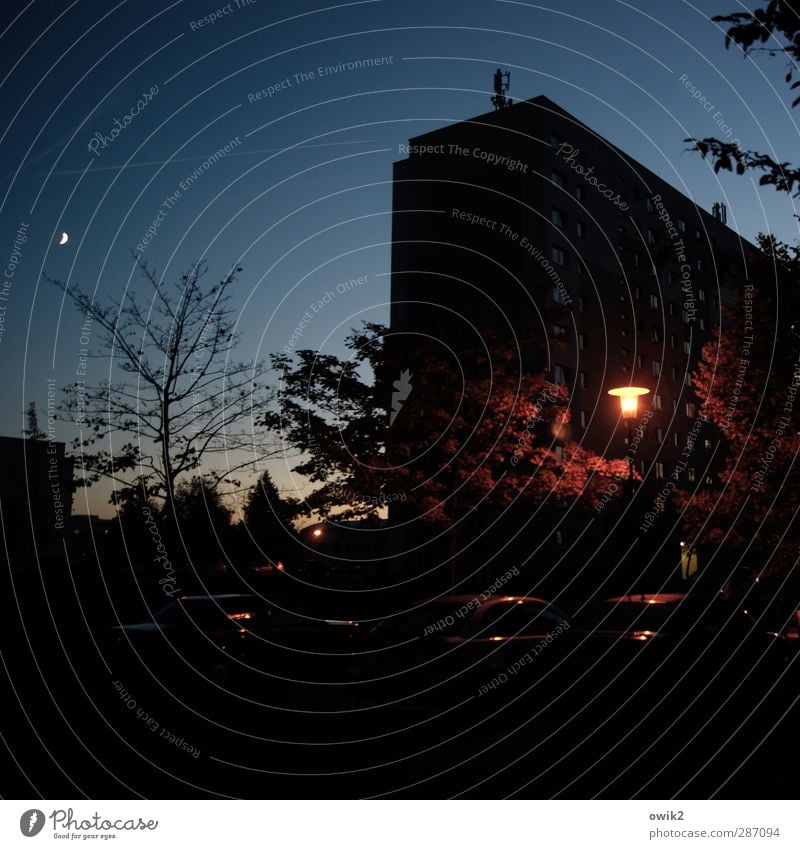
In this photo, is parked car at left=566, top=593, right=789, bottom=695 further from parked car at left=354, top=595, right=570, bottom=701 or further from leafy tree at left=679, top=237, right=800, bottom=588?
leafy tree at left=679, top=237, right=800, bottom=588

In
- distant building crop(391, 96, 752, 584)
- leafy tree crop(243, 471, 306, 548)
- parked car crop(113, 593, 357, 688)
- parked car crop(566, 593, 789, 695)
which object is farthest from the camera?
distant building crop(391, 96, 752, 584)

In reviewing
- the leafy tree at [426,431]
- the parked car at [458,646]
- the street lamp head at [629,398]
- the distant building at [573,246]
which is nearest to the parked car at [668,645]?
the parked car at [458,646]

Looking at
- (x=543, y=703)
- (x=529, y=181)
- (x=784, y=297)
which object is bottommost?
(x=543, y=703)

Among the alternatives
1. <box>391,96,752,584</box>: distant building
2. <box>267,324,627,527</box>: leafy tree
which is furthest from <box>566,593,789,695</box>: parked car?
<box>391,96,752,584</box>: distant building

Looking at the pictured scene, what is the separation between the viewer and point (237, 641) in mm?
14586

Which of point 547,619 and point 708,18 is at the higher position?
point 708,18

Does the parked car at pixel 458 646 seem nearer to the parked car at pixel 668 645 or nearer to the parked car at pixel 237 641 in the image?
the parked car at pixel 668 645

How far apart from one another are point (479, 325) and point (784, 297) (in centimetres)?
1106

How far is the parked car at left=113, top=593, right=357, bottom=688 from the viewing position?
13852 mm

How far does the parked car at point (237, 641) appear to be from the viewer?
13852mm

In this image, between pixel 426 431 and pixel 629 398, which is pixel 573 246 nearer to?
pixel 426 431
